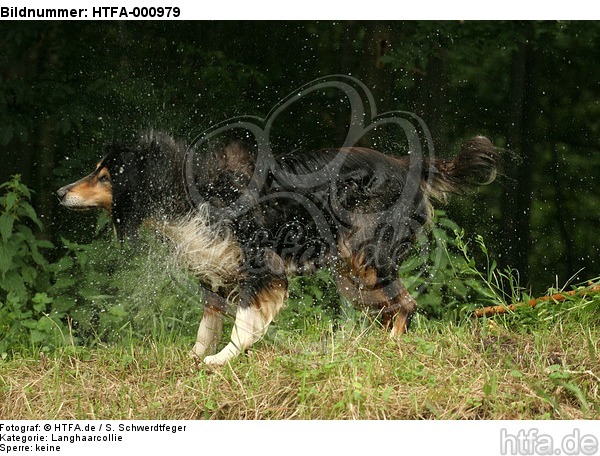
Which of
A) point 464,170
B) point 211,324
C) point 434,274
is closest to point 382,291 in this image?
point 434,274

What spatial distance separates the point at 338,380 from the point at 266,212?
1508 mm

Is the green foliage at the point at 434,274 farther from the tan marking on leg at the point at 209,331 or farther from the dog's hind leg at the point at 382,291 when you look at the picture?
the tan marking on leg at the point at 209,331

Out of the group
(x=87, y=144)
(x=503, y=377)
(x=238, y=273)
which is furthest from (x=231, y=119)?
(x=503, y=377)

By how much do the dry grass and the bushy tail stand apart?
117 cm

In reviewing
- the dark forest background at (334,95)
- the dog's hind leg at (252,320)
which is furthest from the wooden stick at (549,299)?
the dark forest background at (334,95)

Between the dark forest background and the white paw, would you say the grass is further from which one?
the dark forest background

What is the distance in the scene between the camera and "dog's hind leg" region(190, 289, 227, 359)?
593 centimetres

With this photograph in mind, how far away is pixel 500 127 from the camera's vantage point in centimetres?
932

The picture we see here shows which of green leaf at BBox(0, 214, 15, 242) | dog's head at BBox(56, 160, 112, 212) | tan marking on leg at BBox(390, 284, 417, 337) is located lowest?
tan marking on leg at BBox(390, 284, 417, 337)

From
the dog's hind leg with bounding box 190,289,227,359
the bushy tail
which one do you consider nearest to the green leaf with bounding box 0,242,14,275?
the dog's hind leg with bounding box 190,289,227,359

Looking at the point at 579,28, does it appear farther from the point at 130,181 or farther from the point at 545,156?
the point at 130,181

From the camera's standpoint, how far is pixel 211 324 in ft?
19.5

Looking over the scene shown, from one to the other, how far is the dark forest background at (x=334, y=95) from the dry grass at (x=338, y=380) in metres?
2.31

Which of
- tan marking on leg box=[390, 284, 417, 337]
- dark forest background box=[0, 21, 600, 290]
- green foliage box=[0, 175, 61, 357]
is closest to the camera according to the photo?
tan marking on leg box=[390, 284, 417, 337]
